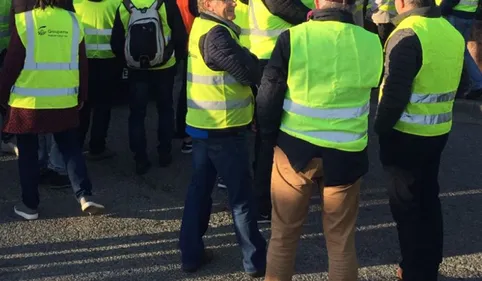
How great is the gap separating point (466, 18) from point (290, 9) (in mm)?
3923

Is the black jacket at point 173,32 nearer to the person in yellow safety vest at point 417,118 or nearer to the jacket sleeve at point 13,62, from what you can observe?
the jacket sleeve at point 13,62

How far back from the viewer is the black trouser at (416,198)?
→ 14.2 ft

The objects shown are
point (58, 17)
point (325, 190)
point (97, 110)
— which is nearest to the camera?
point (325, 190)

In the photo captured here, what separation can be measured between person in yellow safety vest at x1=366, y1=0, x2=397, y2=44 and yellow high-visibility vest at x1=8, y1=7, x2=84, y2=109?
387 centimetres

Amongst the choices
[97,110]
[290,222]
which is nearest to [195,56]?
[290,222]

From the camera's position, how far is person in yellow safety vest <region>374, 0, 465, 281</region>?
4.09 metres

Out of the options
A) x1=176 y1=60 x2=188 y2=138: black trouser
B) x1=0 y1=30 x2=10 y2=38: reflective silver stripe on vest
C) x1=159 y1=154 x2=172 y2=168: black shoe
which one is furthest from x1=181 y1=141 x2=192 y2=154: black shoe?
x1=0 y1=30 x2=10 y2=38: reflective silver stripe on vest

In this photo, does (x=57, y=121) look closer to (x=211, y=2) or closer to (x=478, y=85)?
(x=211, y=2)

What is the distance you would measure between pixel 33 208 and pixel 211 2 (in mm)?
2154

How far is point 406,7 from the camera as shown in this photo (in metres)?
4.27

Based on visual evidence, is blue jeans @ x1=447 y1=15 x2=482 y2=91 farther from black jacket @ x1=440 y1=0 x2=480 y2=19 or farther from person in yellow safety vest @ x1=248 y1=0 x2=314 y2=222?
person in yellow safety vest @ x1=248 y1=0 x2=314 y2=222

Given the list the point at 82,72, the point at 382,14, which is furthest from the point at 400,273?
the point at 382,14

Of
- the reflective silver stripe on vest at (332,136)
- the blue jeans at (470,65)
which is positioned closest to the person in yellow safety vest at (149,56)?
the reflective silver stripe on vest at (332,136)

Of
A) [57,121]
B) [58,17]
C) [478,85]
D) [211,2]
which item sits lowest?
[478,85]
